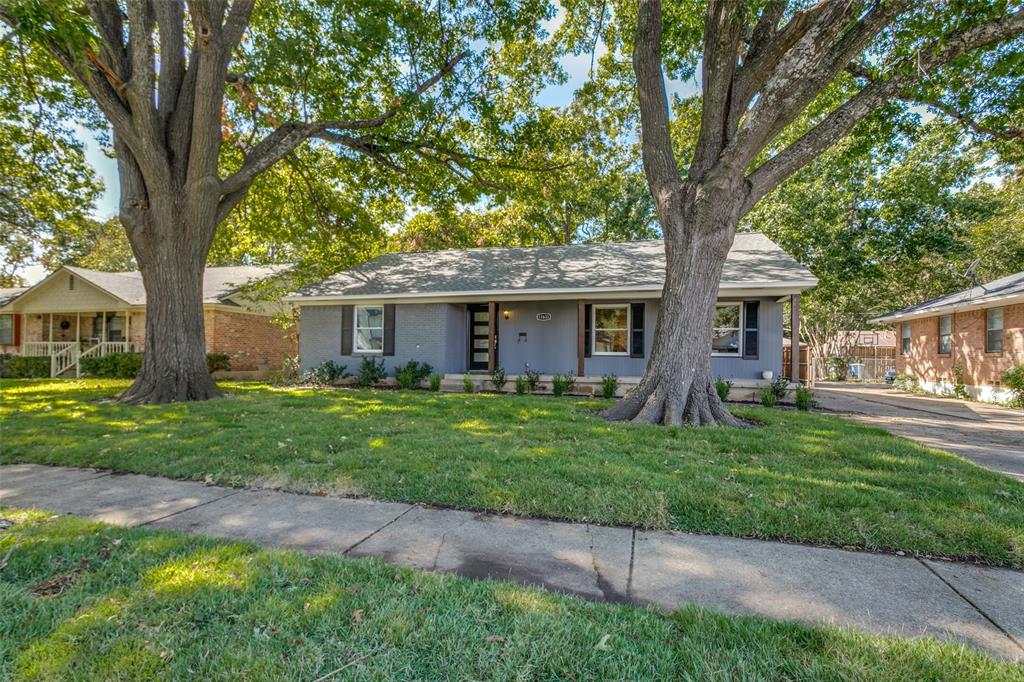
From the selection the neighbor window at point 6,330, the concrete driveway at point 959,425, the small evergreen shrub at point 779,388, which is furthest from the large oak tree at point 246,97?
the neighbor window at point 6,330

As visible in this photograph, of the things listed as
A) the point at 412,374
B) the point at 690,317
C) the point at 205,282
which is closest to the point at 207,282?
the point at 205,282

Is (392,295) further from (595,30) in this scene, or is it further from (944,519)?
(944,519)

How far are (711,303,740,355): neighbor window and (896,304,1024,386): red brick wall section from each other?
791 cm

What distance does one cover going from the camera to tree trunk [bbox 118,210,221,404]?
29.5 feet

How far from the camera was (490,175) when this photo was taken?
41.2 feet

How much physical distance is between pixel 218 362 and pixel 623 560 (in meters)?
17.2

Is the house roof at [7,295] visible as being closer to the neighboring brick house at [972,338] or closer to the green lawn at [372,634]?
the green lawn at [372,634]

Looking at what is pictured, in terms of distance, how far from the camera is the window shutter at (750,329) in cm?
1168

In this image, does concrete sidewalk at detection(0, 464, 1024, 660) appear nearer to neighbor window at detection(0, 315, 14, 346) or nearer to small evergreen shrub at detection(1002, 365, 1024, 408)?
small evergreen shrub at detection(1002, 365, 1024, 408)

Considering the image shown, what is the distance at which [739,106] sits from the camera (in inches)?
271

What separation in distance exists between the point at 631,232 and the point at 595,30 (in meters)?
13.0

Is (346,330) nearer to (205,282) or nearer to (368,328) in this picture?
(368,328)

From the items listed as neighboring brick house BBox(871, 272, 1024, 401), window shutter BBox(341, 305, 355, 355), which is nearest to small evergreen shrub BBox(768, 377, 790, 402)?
neighboring brick house BBox(871, 272, 1024, 401)

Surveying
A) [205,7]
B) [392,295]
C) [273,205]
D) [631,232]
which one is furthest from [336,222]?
[631,232]
